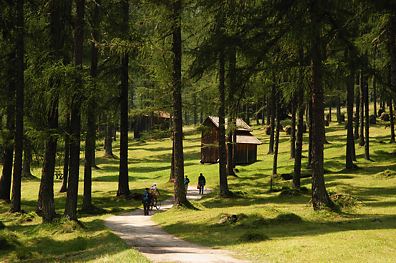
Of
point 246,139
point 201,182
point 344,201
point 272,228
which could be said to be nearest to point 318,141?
point 344,201

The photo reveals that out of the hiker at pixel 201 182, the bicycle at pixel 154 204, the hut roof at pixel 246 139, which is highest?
the hut roof at pixel 246 139

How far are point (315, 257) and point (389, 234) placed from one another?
12.4ft

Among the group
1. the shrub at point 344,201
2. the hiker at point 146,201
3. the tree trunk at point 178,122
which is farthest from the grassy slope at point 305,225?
the hiker at point 146,201

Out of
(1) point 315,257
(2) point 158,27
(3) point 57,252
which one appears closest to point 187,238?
(3) point 57,252

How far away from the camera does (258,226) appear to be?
53.0 ft

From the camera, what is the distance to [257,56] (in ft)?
53.2

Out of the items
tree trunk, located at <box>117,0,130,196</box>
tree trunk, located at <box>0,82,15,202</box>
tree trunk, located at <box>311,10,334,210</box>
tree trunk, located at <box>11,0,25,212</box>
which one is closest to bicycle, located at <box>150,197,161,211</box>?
tree trunk, located at <box>117,0,130,196</box>

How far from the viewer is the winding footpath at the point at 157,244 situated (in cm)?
1127

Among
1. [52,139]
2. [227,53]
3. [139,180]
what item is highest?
[227,53]

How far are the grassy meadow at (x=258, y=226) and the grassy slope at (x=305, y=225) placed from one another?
23 millimetres

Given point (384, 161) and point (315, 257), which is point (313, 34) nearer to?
point (315, 257)

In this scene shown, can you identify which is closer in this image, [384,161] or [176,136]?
[176,136]

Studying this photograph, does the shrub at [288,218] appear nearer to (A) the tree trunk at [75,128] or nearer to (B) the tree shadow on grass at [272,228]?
(B) the tree shadow on grass at [272,228]

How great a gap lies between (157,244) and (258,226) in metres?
4.07
